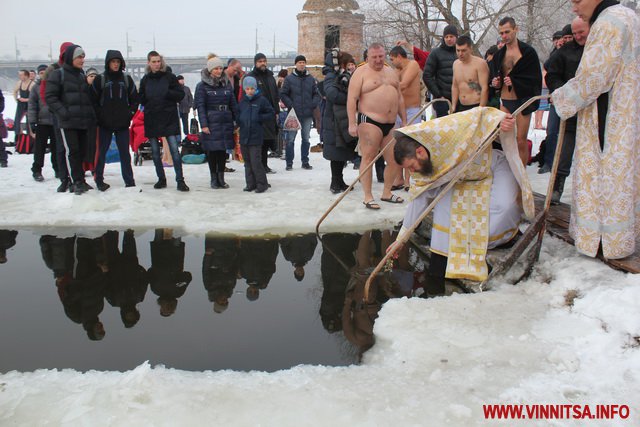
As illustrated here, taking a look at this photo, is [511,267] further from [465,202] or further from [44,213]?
[44,213]

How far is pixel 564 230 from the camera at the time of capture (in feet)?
15.3

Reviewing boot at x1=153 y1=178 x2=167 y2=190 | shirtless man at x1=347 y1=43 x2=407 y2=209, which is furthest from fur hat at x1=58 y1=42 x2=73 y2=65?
shirtless man at x1=347 y1=43 x2=407 y2=209

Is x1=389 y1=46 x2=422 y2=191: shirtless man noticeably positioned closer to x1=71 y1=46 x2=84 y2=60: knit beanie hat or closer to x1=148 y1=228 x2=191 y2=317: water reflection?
x1=148 y1=228 x2=191 y2=317: water reflection

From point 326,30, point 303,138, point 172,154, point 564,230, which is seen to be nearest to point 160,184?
point 172,154

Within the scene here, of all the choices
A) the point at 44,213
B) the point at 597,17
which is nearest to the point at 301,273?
the point at 597,17

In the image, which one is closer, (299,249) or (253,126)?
(299,249)

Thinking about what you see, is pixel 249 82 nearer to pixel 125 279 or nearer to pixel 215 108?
pixel 215 108

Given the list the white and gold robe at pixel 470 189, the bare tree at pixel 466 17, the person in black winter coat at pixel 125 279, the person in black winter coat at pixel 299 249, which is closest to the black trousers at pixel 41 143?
the person in black winter coat at pixel 125 279

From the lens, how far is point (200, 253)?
205 inches

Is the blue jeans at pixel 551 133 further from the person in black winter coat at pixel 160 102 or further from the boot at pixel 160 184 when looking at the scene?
the boot at pixel 160 184

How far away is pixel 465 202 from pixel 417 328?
1.23 m

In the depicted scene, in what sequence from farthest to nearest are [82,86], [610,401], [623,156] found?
[82,86] < [623,156] < [610,401]

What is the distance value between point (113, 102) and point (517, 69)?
5249 mm

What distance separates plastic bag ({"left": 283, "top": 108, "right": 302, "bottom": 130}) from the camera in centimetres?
959
